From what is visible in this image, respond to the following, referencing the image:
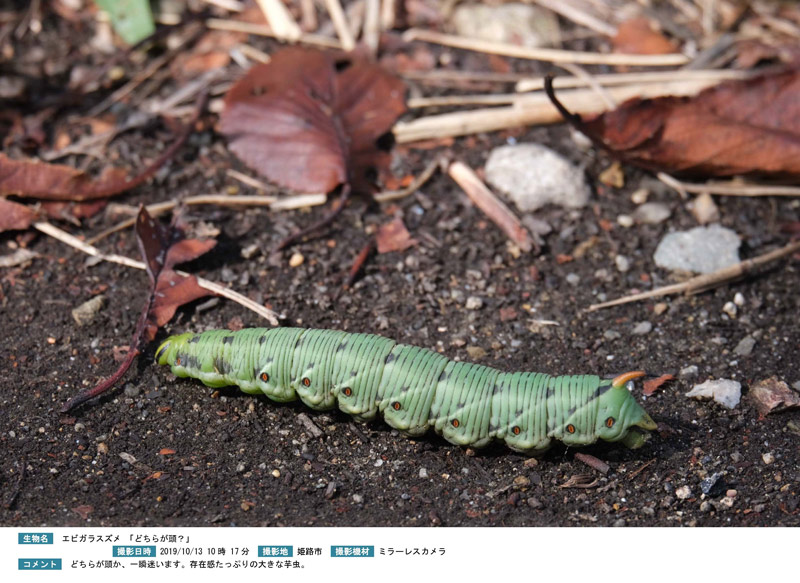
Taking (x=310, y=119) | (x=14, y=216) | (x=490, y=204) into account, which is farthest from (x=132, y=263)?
(x=490, y=204)

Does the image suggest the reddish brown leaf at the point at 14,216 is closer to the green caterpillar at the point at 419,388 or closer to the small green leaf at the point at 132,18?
the green caterpillar at the point at 419,388

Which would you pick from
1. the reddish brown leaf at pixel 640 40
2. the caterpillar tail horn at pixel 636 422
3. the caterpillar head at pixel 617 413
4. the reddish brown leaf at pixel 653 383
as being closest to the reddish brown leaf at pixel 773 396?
the reddish brown leaf at pixel 653 383

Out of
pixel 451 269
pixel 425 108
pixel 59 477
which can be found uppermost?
pixel 425 108

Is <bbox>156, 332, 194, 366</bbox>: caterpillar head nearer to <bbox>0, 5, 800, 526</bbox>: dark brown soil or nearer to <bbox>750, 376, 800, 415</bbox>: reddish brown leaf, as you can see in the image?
<bbox>0, 5, 800, 526</bbox>: dark brown soil

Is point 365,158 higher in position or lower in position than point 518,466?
higher

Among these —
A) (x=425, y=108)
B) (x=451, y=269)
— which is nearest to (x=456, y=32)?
(x=425, y=108)
